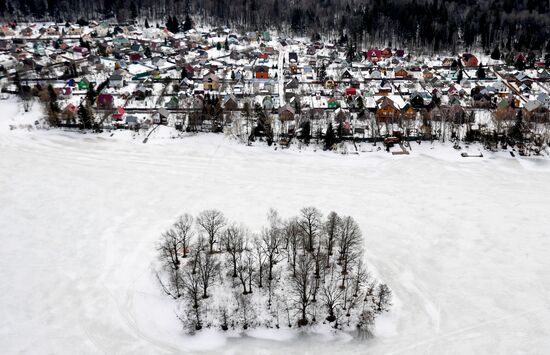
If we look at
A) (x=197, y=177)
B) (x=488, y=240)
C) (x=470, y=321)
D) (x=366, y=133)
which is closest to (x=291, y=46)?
(x=366, y=133)

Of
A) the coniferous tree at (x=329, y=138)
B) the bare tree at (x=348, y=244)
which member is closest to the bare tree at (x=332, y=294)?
the bare tree at (x=348, y=244)

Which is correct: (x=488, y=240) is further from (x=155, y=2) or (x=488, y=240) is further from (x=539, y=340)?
(x=155, y=2)

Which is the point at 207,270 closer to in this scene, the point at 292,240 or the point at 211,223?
the point at 211,223

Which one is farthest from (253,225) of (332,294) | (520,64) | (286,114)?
(520,64)

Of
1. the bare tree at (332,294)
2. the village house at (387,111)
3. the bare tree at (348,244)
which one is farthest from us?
the village house at (387,111)

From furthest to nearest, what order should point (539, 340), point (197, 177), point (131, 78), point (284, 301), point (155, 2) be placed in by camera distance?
point (155, 2) < point (131, 78) < point (197, 177) < point (284, 301) < point (539, 340)

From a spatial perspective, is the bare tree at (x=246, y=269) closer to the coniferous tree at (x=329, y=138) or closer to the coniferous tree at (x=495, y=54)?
the coniferous tree at (x=329, y=138)

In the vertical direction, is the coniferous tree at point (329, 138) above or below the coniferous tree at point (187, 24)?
below
